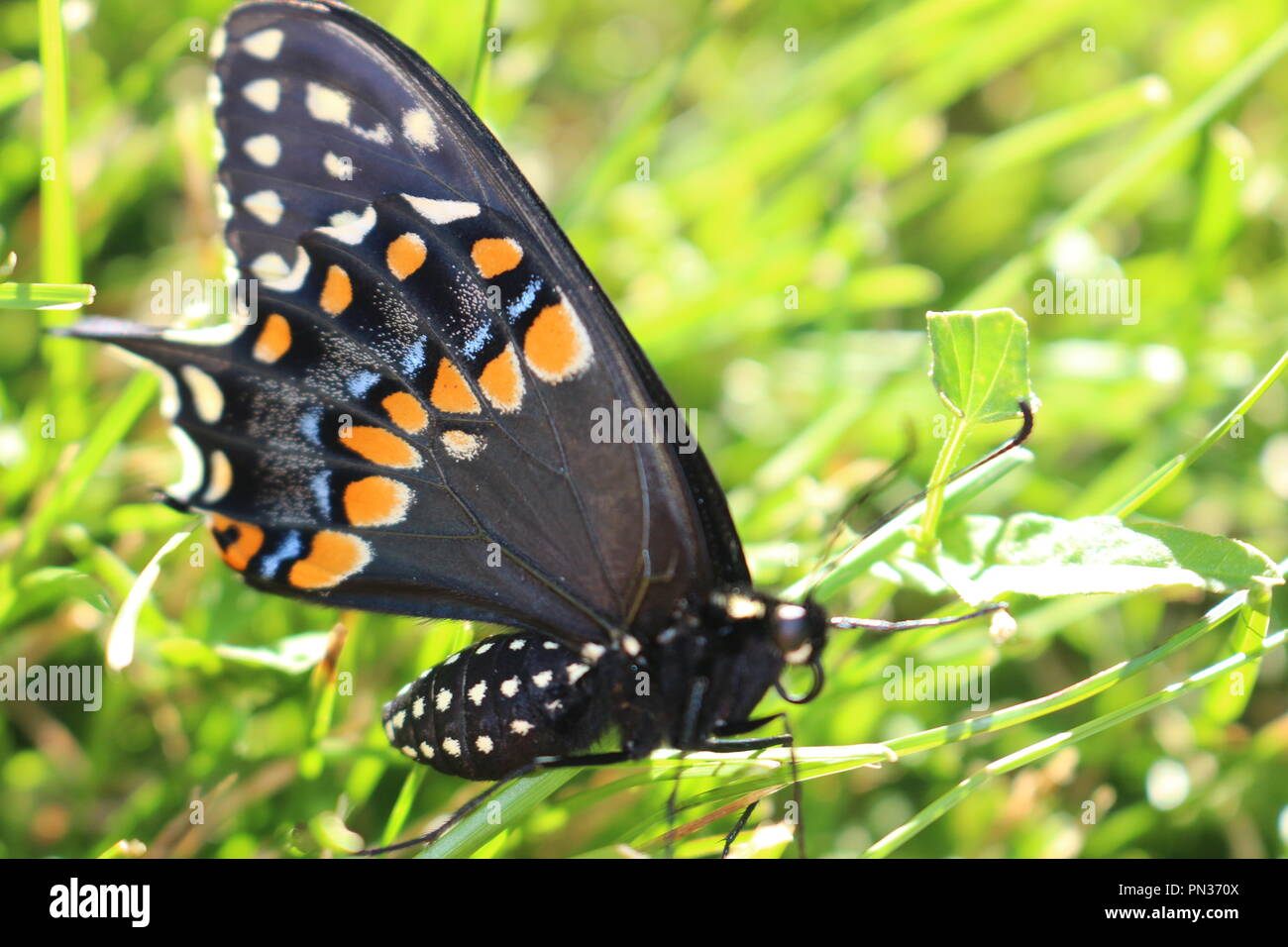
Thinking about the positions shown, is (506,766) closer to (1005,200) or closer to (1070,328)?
(1070,328)

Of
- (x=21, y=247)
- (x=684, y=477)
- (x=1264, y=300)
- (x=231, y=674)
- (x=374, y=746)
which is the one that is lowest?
(x=374, y=746)

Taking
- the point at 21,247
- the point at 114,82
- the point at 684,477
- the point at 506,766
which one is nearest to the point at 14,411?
the point at 21,247

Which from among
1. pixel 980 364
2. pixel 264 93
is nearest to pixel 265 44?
pixel 264 93

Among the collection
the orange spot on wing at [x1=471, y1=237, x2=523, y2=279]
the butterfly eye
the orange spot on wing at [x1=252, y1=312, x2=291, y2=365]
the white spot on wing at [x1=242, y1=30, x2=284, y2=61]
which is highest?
the white spot on wing at [x1=242, y1=30, x2=284, y2=61]

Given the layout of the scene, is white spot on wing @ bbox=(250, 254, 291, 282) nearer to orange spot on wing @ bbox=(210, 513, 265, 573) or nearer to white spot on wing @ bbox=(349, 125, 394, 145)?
→ white spot on wing @ bbox=(349, 125, 394, 145)

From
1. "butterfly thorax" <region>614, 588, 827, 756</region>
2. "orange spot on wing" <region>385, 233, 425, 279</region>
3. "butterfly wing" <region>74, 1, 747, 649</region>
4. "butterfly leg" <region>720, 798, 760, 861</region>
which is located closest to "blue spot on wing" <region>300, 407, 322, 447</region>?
"butterfly wing" <region>74, 1, 747, 649</region>

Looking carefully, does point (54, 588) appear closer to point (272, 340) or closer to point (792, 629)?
point (272, 340)
